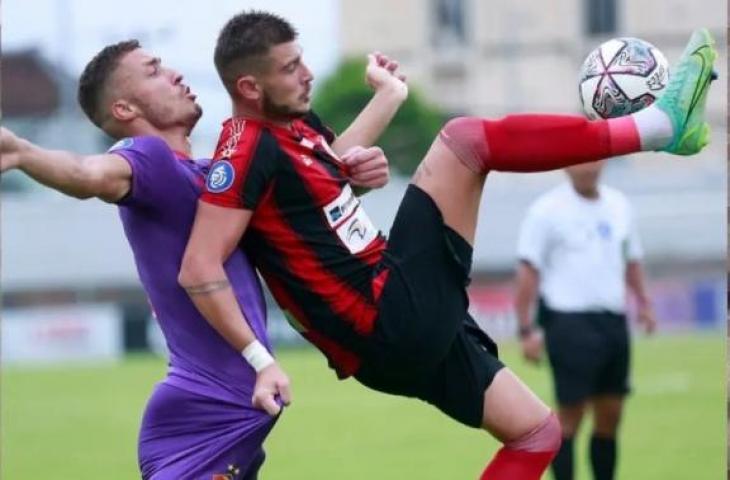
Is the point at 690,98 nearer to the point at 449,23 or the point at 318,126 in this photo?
the point at 318,126

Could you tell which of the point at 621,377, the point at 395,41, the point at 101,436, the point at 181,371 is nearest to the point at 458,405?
the point at 181,371

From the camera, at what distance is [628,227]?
35.5 feet

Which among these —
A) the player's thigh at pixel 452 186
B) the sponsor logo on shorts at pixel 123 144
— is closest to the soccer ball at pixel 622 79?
the player's thigh at pixel 452 186

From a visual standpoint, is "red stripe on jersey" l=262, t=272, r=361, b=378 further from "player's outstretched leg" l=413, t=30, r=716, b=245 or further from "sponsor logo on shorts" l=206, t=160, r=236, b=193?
"player's outstretched leg" l=413, t=30, r=716, b=245

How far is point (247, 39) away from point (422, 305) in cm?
115

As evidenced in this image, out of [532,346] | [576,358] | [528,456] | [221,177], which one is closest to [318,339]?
[221,177]

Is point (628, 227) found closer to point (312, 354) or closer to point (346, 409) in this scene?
point (346, 409)

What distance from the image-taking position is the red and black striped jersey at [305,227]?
5.97m

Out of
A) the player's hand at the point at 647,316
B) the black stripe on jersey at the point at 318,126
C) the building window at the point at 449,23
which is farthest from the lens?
the building window at the point at 449,23

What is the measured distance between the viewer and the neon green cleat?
6031mm

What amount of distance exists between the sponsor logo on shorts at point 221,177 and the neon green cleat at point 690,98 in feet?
5.07

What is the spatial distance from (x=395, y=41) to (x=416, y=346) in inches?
2332

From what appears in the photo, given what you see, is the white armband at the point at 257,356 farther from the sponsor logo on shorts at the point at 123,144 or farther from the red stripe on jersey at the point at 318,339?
the sponsor logo on shorts at the point at 123,144

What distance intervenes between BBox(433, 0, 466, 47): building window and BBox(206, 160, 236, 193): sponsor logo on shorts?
59.2m
